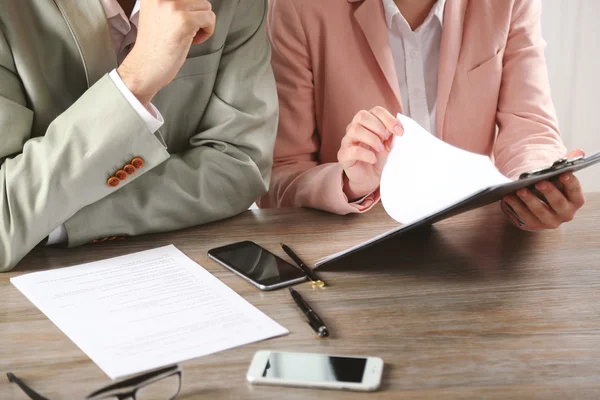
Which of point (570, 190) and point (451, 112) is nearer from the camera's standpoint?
point (570, 190)

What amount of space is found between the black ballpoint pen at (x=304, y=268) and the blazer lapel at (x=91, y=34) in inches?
16.9

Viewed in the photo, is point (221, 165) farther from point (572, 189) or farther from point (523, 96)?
point (523, 96)

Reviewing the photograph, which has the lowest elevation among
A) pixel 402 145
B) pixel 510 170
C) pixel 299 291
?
pixel 510 170

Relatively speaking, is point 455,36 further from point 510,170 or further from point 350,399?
point 350,399

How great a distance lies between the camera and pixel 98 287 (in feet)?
3.15

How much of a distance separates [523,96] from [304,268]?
0.85 meters

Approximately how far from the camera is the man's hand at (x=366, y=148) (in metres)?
1.15

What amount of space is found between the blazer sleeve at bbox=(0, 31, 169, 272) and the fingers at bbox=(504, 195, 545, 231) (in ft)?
1.95

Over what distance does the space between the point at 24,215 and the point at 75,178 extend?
0.09 metres

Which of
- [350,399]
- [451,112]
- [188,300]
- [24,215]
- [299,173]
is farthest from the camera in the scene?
[451,112]

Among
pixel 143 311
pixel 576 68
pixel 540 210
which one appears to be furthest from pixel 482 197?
pixel 576 68

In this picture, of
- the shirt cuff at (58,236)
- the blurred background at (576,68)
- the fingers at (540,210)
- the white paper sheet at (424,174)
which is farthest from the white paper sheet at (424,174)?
the blurred background at (576,68)

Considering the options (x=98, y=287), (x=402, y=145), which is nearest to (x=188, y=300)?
(x=98, y=287)

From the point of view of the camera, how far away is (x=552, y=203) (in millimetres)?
1112
